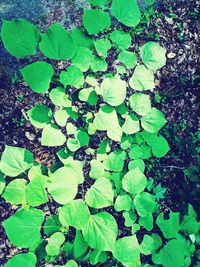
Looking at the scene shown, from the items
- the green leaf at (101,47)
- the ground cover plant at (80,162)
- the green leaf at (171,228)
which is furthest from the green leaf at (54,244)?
the green leaf at (101,47)

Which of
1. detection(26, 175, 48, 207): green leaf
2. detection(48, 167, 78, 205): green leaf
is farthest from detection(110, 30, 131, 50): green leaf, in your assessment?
detection(26, 175, 48, 207): green leaf

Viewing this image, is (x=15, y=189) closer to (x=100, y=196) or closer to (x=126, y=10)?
(x=100, y=196)

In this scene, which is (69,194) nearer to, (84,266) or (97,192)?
(97,192)

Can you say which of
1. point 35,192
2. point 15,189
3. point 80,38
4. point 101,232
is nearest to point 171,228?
point 101,232

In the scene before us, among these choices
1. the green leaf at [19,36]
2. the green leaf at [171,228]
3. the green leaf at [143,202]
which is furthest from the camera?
the green leaf at [171,228]

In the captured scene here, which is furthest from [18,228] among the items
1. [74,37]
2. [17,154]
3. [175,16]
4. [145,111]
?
[175,16]

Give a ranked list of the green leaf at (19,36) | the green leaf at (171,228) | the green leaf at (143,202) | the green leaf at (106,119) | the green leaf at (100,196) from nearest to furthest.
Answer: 1. the green leaf at (19,36)
2. the green leaf at (100,196)
3. the green leaf at (106,119)
4. the green leaf at (143,202)
5. the green leaf at (171,228)

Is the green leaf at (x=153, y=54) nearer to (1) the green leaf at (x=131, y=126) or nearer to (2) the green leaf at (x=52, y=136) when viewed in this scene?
(1) the green leaf at (x=131, y=126)
